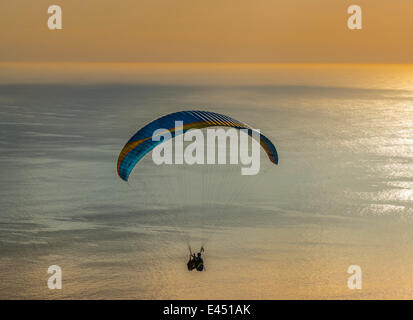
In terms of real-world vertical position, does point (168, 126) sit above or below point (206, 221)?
above

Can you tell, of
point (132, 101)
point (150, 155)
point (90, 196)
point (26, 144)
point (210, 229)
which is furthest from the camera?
point (132, 101)

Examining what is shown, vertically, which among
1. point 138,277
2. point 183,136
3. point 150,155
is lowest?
point 138,277

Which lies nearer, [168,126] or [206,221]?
[168,126]

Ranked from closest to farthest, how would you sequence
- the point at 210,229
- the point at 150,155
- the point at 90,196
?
the point at 210,229 → the point at 90,196 → the point at 150,155

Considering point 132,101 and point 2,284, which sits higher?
point 132,101

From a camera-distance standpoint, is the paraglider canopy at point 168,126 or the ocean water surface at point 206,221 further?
the ocean water surface at point 206,221

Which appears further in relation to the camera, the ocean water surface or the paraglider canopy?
the ocean water surface
